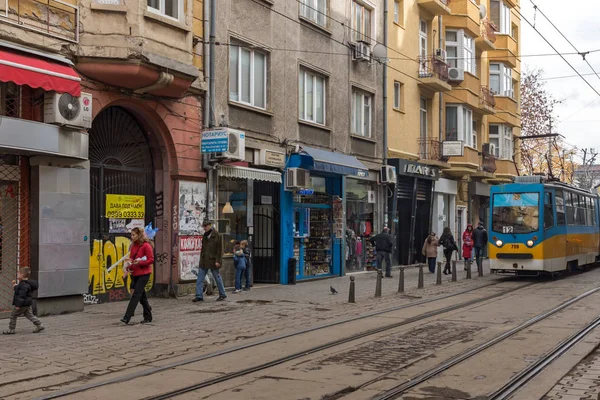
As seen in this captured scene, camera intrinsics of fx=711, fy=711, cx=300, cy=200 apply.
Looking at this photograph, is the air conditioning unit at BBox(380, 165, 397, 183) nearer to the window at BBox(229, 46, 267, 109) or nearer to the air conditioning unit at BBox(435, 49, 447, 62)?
the air conditioning unit at BBox(435, 49, 447, 62)

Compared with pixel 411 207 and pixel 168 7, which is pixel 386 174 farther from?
pixel 168 7

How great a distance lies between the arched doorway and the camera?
1472 centimetres

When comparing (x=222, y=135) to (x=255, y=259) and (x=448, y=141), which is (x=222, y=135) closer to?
(x=255, y=259)

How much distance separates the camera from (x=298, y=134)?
822 inches

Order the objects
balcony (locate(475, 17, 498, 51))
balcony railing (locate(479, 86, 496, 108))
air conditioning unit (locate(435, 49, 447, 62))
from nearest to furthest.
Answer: air conditioning unit (locate(435, 49, 447, 62)), balcony railing (locate(479, 86, 496, 108)), balcony (locate(475, 17, 498, 51))

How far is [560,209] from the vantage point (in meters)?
22.6

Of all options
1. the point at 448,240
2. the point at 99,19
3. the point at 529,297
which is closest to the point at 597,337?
the point at 529,297

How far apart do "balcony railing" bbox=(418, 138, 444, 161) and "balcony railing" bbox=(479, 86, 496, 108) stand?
210 inches

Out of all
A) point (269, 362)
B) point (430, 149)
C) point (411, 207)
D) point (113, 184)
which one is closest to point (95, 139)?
point (113, 184)

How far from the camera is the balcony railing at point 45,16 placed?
12.2 meters

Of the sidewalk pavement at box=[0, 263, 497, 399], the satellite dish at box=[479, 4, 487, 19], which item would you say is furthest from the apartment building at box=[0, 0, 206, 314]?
the satellite dish at box=[479, 4, 487, 19]

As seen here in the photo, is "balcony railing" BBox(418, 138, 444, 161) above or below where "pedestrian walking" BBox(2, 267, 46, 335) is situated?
above

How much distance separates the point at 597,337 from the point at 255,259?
1124cm

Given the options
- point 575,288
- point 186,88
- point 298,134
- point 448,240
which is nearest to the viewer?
point 186,88
